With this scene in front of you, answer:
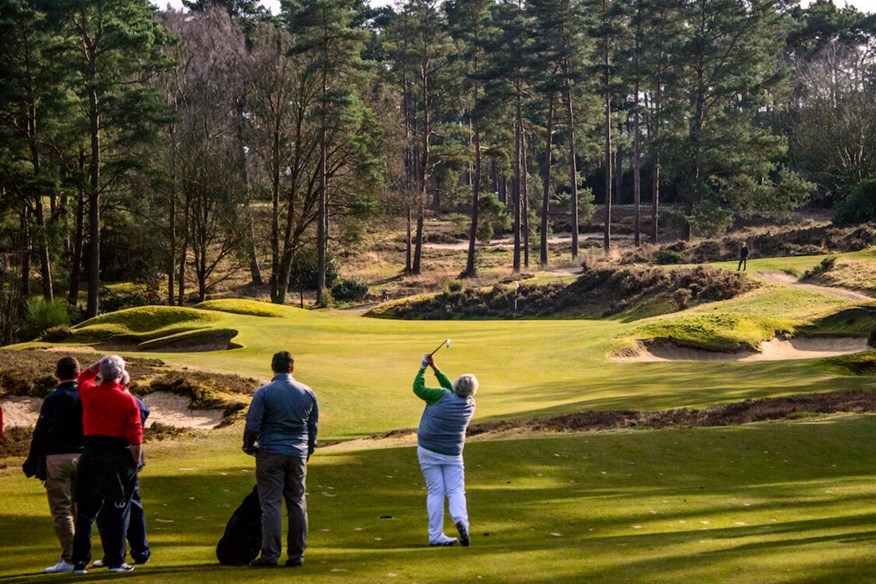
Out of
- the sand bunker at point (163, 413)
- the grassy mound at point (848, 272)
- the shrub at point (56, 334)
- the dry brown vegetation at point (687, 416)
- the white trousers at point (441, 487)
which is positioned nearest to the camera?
the white trousers at point (441, 487)

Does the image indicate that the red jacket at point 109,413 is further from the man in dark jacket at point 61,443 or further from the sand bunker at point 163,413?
the sand bunker at point 163,413

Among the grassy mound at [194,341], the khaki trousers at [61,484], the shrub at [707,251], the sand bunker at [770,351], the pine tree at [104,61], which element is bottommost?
the sand bunker at [770,351]

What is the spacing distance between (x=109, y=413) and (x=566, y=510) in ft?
20.5

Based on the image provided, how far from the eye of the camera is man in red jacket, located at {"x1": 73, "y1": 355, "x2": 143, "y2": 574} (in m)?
10.1

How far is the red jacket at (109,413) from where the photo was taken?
10.2 meters

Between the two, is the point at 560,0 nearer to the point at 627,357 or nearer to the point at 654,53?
the point at 654,53

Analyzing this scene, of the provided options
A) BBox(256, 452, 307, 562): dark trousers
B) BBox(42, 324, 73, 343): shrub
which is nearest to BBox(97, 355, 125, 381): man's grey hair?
BBox(256, 452, 307, 562): dark trousers

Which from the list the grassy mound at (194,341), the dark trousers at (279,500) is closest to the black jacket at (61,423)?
the dark trousers at (279,500)

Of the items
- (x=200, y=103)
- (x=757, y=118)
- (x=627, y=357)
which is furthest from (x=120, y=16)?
(x=757, y=118)

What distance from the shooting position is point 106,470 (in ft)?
33.3

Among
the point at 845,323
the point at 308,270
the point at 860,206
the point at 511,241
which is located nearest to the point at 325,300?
the point at 308,270

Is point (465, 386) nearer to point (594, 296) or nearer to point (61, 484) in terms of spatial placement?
point (61, 484)

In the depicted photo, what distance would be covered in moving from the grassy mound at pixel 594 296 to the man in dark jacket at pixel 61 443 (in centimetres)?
4071

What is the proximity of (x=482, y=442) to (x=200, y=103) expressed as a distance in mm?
57676
